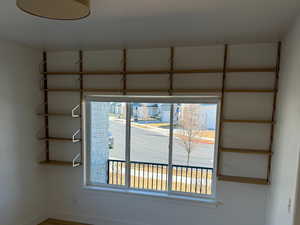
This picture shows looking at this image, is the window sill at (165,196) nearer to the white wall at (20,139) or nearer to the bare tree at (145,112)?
the white wall at (20,139)

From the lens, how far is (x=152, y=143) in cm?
327

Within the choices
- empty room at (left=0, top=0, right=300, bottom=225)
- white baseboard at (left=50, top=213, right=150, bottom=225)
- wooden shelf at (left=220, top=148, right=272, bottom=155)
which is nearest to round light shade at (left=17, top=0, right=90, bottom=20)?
empty room at (left=0, top=0, right=300, bottom=225)

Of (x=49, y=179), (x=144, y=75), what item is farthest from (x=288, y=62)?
(x=49, y=179)

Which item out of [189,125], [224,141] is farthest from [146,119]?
[224,141]

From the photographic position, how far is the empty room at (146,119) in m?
2.28

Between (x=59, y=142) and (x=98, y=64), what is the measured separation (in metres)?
1.48

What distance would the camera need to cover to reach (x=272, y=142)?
106 inches

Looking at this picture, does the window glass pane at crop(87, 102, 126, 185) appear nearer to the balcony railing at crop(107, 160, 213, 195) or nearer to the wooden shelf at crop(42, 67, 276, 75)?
the balcony railing at crop(107, 160, 213, 195)

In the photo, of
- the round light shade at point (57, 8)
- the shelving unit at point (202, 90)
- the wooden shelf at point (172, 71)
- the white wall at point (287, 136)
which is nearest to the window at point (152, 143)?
the shelving unit at point (202, 90)

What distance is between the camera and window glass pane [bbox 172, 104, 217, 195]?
3008mm

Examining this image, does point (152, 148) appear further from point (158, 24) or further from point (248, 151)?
point (158, 24)

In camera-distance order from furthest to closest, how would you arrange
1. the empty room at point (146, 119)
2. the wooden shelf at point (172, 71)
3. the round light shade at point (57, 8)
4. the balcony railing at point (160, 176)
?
the balcony railing at point (160, 176) → the wooden shelf at point (172, 71) → the empty room at point (146, 119) → the round light shade at point (57, 8)

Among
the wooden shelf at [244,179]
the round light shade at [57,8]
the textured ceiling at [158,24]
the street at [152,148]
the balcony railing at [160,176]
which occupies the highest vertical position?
the textured ceiling at [158,24]

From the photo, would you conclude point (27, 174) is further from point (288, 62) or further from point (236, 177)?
point (288, 62)
